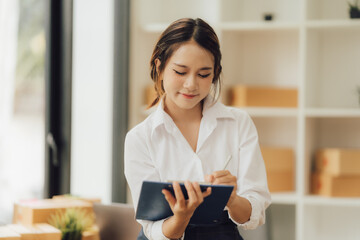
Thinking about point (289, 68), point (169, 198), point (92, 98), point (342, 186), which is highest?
point (289, 68)

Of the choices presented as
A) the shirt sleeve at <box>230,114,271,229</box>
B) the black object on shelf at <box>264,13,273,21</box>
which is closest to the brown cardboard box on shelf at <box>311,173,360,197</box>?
the black object on shelf at <box>264,13,273,21</box>

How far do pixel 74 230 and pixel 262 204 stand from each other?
1.05 meters

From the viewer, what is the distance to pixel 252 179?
131cm

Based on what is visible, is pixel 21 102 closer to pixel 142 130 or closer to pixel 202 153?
pixel 142 130

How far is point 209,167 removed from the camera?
1311 mm

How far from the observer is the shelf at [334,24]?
117 inches

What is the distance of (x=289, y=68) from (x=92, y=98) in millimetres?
1245

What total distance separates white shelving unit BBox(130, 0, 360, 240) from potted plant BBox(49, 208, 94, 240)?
1.07m

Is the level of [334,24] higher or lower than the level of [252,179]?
higher

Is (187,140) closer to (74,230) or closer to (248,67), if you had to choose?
(74,230)

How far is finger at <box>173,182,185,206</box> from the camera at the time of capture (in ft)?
3.67

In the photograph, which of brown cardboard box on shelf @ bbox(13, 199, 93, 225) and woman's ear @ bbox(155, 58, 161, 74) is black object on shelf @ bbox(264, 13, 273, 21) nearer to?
brown cardboard box on shelf @ bbox(13, 199, 93, 225)

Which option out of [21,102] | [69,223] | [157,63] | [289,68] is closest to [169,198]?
[157,63]

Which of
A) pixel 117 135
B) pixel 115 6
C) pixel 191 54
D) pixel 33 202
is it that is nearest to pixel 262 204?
pixel 191 54
